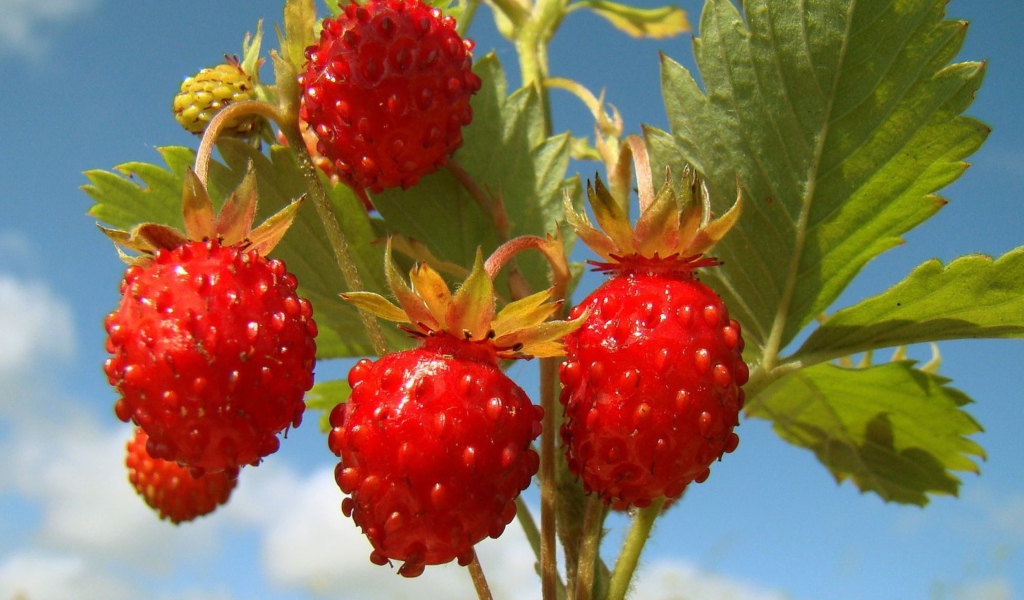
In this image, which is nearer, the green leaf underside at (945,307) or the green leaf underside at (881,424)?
the green leaf underside at (945,307)

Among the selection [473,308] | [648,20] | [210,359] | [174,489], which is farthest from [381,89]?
[648,20]

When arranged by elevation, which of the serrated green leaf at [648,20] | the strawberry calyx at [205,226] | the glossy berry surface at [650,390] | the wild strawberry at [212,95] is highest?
the serrated green leaf at [648,20]

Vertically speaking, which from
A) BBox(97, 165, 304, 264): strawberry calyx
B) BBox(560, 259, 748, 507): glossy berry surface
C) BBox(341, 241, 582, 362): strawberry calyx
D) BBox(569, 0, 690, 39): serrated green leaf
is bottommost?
BBox(560, 259, 748, 507): glossy berry surface

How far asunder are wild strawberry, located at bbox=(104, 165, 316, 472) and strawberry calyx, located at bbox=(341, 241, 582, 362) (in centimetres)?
13

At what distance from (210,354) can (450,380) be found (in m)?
0.33

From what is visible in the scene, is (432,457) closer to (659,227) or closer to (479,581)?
(479,581)

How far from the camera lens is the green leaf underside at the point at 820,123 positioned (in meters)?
1.72

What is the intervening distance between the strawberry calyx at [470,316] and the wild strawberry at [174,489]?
154 cm

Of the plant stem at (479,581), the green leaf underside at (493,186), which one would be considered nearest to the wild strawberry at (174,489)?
the green leaf underside at (493,186)

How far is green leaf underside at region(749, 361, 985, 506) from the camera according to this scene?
2.38 meters

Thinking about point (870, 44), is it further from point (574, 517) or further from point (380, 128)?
point (574, 517)

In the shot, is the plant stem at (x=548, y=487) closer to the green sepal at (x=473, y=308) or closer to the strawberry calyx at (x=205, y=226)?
the green sepal at (x=473, y=308)

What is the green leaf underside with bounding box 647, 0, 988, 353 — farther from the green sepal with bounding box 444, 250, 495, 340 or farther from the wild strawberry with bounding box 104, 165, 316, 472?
the wild strawberry with bounding box 104, 165, 316, 472

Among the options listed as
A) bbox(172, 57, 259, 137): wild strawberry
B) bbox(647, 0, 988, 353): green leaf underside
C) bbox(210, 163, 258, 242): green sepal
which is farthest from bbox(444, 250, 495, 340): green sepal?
bbox(172, 57, 259, 137): wild strawberry
